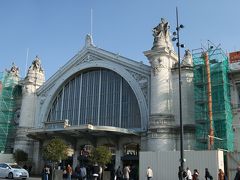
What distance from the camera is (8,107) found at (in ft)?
174

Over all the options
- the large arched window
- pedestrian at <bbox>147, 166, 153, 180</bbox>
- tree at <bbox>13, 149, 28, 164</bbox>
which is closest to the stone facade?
the large arched window

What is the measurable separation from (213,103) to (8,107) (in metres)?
31.8

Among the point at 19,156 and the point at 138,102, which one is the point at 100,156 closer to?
the point at 138,102

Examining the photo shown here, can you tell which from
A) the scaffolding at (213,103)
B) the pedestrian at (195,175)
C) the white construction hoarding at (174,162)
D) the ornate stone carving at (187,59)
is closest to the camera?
the pedestrian at (195,175)

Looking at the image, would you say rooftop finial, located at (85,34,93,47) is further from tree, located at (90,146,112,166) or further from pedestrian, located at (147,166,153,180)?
pedestrian, located at (147,166,153,180)

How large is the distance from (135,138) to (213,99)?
33.2 feet

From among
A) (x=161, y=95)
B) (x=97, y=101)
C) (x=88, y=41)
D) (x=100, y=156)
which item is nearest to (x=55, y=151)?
(x=100, y=156)

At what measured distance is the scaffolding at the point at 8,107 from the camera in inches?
2030

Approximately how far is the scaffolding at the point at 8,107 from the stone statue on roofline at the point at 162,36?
2496 cm

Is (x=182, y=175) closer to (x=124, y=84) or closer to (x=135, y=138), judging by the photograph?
(x=135, y=138)

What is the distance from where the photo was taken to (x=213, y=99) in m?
35.3

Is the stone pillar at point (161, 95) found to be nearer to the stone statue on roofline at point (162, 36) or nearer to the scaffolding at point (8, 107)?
the stone statue on roofline at point (162, 36)

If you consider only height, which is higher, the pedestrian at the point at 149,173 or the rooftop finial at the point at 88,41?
the rooftop finial at the point at 88,41

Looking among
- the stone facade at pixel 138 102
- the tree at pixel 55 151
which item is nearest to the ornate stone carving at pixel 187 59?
the stone facade at pixel 138 102
